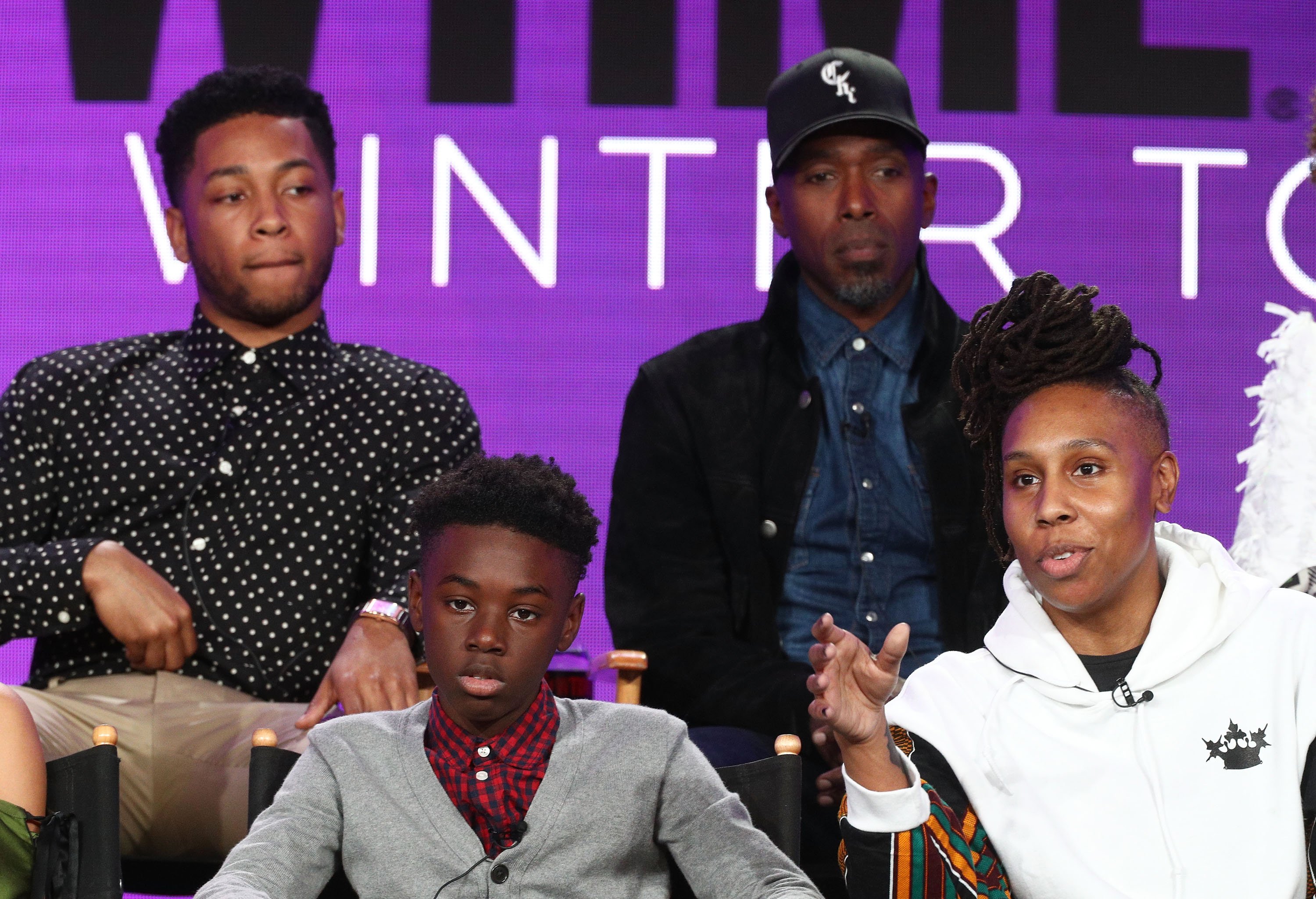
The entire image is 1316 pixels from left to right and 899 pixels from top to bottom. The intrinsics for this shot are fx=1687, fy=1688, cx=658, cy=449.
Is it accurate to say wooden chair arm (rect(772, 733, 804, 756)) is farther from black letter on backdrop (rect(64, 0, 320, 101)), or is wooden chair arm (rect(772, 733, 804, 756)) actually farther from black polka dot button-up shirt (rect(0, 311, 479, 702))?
black letter on backdrop (rect(64, 0, 320, 101))

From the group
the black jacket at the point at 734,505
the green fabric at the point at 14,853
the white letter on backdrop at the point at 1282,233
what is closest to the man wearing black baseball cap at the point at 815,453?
the black jacket at the point at 734,505

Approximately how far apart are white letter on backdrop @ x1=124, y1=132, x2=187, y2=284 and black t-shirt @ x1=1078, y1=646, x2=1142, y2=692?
2954 millimetres

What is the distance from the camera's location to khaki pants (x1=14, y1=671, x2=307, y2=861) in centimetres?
292

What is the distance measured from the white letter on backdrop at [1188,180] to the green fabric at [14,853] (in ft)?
10.8

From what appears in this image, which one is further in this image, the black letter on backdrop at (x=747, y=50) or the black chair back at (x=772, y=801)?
the black letter on backdrop at (x=747, y=50)

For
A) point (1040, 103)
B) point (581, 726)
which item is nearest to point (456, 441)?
point (581, 726)

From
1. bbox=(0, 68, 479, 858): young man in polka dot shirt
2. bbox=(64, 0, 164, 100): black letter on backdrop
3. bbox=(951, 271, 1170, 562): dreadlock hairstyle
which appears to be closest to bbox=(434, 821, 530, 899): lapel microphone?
bbox=(0, 68, 479, 858): young man in polka dot shirt

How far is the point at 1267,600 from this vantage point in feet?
7.63

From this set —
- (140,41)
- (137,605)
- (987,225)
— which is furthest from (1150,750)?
(140,41)

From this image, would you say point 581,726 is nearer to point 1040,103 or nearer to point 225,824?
point 225,824

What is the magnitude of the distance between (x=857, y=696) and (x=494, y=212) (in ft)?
8.77

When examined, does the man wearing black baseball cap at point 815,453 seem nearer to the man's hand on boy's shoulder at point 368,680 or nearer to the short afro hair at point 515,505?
the man's hand on boy's shoulder at point 368,680

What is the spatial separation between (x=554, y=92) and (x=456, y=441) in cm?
148

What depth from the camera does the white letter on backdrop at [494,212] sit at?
450cm
